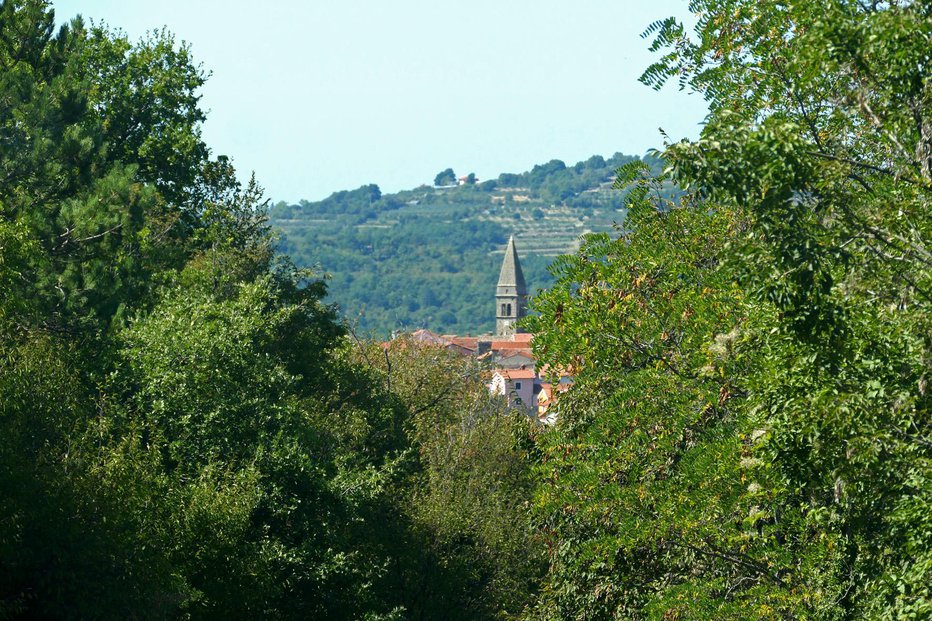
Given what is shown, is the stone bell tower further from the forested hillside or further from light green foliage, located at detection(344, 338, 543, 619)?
the forested hillside

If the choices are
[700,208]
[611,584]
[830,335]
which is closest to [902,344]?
[830,335]

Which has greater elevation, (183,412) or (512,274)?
(183,412)

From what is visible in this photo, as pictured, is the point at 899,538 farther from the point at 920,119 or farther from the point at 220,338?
the point at 220,338

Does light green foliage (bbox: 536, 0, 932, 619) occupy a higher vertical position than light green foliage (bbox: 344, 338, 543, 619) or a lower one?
higher

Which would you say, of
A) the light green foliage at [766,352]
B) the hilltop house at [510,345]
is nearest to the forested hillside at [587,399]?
the light green foliage at [766,352]

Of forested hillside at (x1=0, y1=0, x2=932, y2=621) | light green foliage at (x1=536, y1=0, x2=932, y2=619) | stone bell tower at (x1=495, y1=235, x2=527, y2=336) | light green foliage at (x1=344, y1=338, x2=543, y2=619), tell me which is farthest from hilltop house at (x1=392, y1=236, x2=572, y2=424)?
light green foliage at (x1=536, y1=0, x2=932, y2=619)

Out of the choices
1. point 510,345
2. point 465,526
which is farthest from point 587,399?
point 510,345

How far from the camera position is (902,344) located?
10266mm

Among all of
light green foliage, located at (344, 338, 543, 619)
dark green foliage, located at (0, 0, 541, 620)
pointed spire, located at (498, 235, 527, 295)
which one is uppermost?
dark green foliage, located at (0, 0, 541, 620)

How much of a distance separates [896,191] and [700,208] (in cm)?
562

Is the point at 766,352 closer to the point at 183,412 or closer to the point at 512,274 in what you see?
the point at 183,412

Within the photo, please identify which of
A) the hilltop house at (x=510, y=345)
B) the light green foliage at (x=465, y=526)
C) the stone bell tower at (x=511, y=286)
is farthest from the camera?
the stone bell tower at (x=511, y=286)

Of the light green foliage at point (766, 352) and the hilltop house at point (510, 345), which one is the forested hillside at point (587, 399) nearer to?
the light green foliage at point (766, 352)

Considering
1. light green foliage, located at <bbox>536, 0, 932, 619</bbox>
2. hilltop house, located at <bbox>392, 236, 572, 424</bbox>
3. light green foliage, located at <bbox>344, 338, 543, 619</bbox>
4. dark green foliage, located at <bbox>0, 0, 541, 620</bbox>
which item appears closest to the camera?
light green foliage, located at <bbox>536, 0, 932, 619</bbox>
